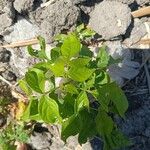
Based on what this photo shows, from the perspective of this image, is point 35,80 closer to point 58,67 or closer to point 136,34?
point 58,67

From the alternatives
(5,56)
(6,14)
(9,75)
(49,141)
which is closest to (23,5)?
(6,14)

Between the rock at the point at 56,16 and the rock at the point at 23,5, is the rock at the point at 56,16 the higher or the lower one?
the lower one

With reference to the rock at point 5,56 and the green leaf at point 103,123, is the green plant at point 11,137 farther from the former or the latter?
the green leaf at point 103,123

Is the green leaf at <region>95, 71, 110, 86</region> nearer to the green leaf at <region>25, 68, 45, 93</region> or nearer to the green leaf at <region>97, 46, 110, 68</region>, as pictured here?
the green leaf at <region>97, 46, 110, 68</region>

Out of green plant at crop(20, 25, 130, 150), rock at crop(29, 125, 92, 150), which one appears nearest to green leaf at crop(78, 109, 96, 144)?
green plant at crop(20, 25, 130, 150)

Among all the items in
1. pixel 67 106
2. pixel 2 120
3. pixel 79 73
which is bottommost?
pixel 2 120

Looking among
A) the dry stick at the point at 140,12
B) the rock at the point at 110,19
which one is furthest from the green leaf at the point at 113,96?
the dry stick at the point at 140,12

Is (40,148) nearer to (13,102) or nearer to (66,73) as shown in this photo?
(13,102)
